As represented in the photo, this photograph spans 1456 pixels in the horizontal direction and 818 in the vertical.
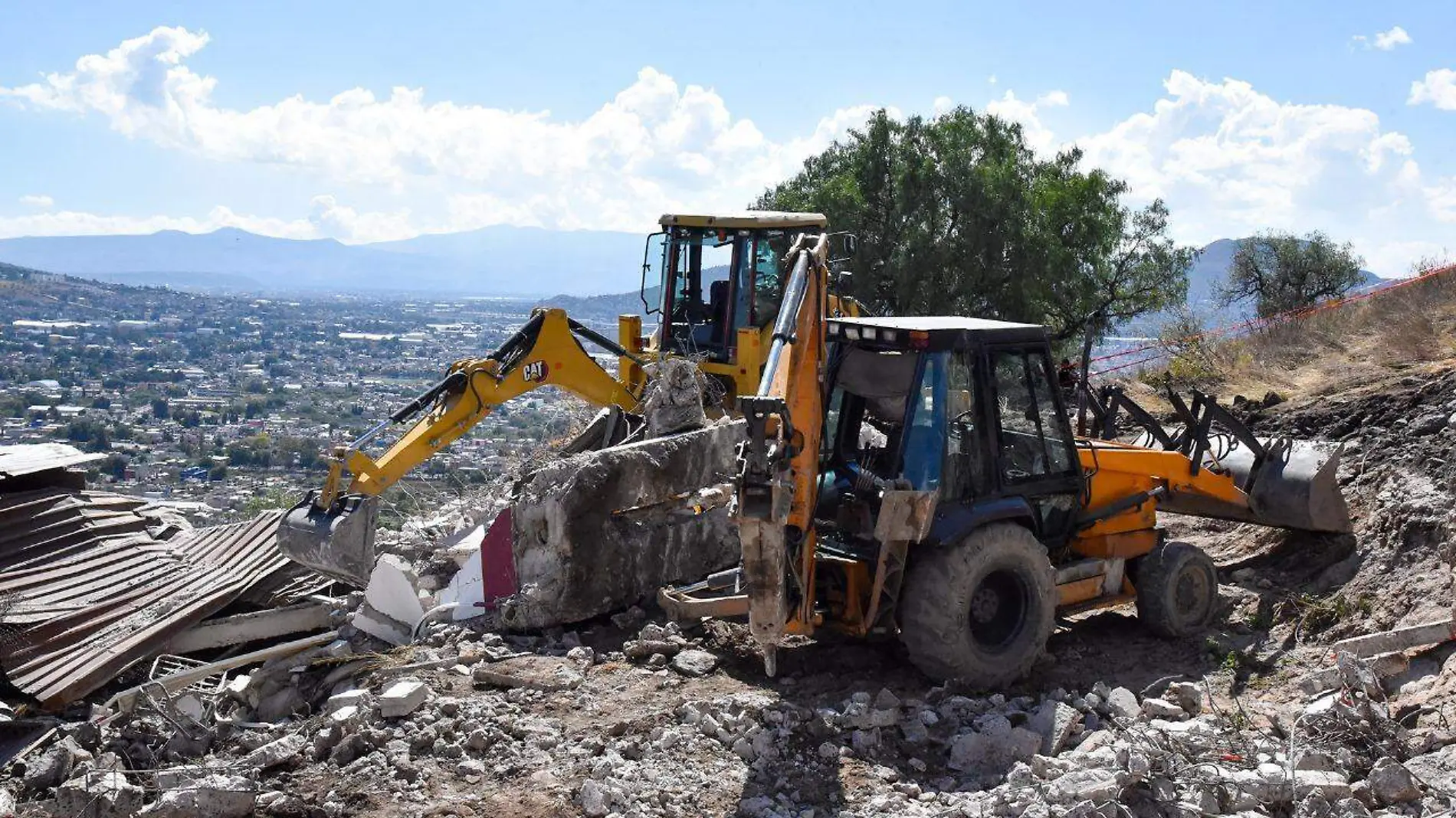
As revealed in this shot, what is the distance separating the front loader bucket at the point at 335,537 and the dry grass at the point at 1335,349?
365 inches

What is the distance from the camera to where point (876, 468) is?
7.04 meters

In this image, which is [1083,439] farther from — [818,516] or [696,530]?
[696,530]

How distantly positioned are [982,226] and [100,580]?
16.5 metres

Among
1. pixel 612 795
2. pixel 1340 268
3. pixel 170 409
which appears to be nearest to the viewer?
pixel 612 795

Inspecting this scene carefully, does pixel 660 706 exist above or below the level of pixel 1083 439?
below

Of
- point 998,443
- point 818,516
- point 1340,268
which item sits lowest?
point 818,516

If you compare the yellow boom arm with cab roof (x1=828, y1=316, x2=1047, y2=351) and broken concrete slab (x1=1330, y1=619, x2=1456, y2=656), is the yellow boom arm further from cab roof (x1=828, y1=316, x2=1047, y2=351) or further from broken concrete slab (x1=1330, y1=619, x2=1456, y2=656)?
broken concrete slab (x1=1330, y1=619, x2=1456, y2=656)

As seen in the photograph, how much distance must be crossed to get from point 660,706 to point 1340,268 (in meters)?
21.5

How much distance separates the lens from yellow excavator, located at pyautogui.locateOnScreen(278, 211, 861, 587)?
26.5ft

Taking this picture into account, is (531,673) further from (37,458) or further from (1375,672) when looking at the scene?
(37,458)

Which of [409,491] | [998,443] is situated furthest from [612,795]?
[409,491]

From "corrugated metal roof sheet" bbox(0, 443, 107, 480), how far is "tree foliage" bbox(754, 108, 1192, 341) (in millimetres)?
13972

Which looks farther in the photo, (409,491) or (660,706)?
(409,491)

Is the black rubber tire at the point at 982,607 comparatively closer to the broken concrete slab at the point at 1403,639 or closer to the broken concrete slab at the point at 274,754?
the broken concrete slab at the point at 1403,639
